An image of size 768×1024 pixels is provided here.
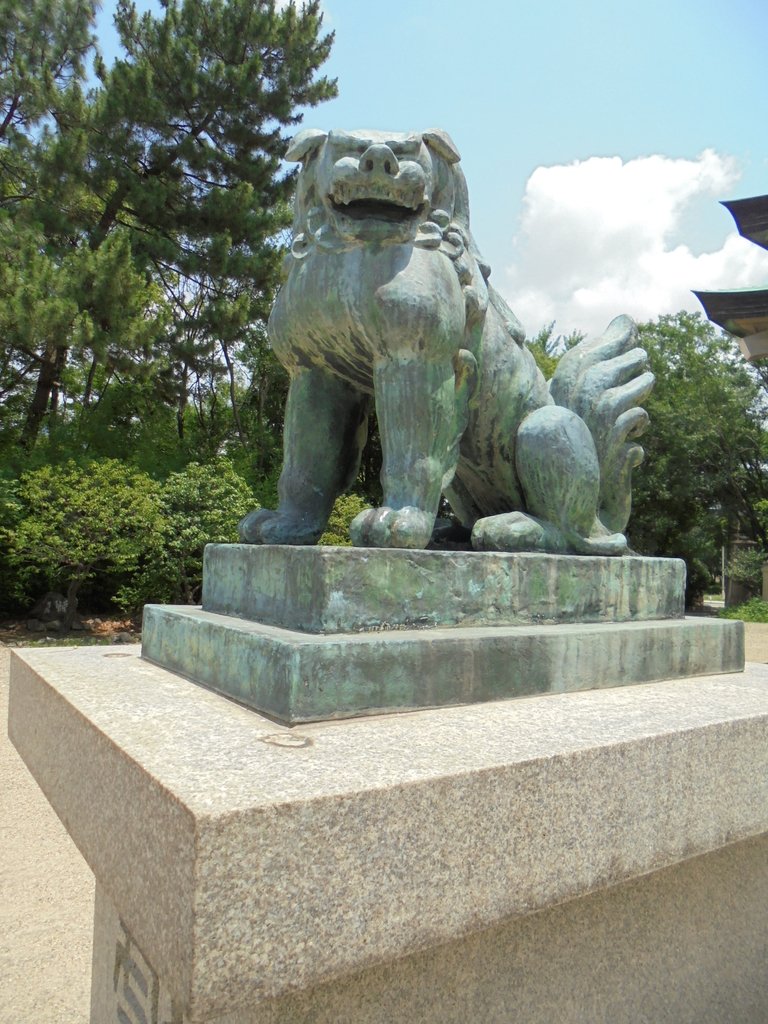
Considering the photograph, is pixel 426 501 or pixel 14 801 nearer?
pixel 426 501

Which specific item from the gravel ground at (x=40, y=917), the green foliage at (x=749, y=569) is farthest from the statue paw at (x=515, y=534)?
the green foliage at (x=749, y=569)

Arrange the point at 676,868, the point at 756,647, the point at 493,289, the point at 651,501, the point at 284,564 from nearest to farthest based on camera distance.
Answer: the point at 284,564 → the point at 676,868 → the point at 493,289 → the point at 756,647 → the point at 651,501

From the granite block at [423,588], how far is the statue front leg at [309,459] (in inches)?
5.7

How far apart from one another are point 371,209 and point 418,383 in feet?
1.45

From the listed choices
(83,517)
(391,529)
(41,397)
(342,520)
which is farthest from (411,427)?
(41,397)

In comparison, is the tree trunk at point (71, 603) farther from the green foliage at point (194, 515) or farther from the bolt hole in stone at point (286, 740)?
the bolt hole in stone at point (286, 740)

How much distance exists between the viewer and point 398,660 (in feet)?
4.81

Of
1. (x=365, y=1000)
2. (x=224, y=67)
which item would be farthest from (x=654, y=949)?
(x=224, y=67)

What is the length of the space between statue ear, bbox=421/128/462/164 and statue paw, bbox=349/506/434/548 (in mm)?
913

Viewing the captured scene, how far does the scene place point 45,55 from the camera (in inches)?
466

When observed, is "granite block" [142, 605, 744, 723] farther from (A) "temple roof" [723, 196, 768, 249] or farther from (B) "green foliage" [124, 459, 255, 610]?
(B) "green foliage" [124, 459, 255, 610]

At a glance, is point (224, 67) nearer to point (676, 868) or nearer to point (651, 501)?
point (676, 868)

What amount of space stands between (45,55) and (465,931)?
1432 centimetres

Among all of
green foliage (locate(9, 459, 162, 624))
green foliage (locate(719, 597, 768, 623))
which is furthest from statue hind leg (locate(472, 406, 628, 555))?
green foliage (locate(719, 597, 768, 623))
